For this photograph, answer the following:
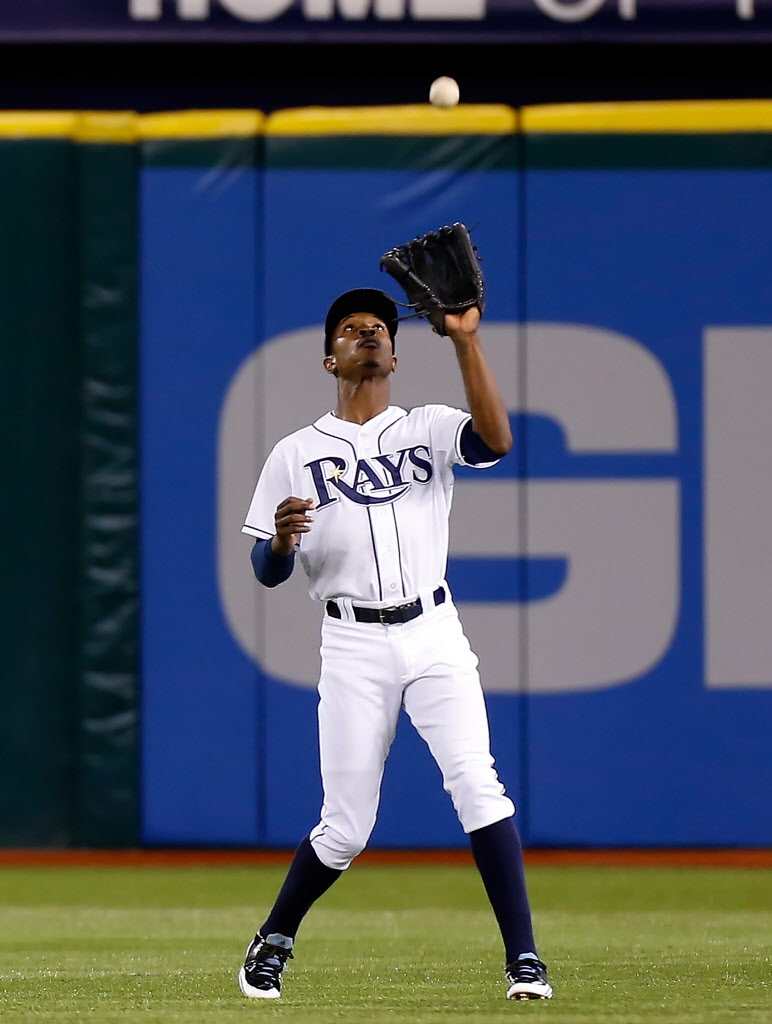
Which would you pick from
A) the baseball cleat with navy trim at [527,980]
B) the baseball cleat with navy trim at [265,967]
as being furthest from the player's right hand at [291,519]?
the baseball cleat with navy trim at [527,980]

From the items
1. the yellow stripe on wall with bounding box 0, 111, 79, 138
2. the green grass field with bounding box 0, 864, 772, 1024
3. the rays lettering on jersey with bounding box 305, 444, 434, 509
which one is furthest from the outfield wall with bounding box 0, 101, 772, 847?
the rays lettering on jersey with bounding box 305, 444, 434, 509

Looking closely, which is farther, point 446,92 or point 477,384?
point 446,92

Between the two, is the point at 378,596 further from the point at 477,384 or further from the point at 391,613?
the point at 477,384

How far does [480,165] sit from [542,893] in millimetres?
2878

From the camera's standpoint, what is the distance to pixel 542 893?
6.30 meters

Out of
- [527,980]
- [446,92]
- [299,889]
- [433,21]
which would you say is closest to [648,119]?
[446,92]

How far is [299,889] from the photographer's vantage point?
3803 mm

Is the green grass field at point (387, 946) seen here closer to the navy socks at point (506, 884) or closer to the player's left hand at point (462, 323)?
the navy socks at point (506, 884)

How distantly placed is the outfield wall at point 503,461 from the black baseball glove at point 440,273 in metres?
3.25

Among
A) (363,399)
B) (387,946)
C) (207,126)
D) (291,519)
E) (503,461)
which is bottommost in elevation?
(387,946)

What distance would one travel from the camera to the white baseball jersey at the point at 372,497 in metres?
3.80

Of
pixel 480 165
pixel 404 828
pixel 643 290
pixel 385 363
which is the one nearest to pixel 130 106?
pixel 480 165

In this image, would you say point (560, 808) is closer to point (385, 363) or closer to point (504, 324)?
point (504, 324)

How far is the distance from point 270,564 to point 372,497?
273 millimetres
